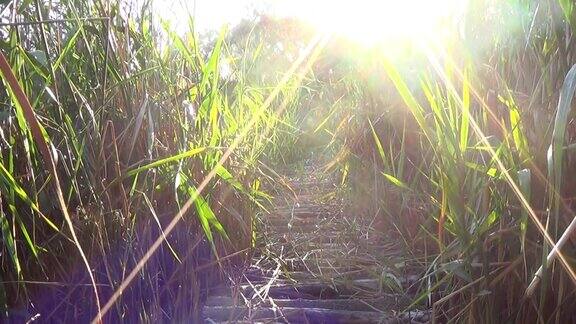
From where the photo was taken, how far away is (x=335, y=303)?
1.48 meters

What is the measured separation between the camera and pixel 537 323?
895 mm

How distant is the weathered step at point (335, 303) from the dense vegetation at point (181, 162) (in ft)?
0.20

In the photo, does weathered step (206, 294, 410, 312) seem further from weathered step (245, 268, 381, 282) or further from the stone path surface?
weathered step (245, 268, 381, 282)

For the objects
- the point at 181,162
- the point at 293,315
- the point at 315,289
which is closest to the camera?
the point at 181,162

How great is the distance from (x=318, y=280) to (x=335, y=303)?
0.19 metres

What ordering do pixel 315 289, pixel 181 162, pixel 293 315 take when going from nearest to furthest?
pixel 181 162
pixel 293 315
pixel 315 289

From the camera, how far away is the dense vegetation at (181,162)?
92cm

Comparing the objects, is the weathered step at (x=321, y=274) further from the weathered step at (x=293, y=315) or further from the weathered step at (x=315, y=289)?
the weathered step at (x=293, y=315)

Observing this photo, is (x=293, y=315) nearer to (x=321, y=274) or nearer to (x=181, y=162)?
(x=321, y=274)

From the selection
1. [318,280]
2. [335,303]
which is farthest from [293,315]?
[318,280]

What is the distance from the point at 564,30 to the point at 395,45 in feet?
2.84

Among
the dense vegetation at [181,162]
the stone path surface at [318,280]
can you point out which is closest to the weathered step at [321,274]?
the stone path surface at [318,280]

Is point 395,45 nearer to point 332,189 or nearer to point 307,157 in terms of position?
point 332,189

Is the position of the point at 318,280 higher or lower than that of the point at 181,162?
lower
